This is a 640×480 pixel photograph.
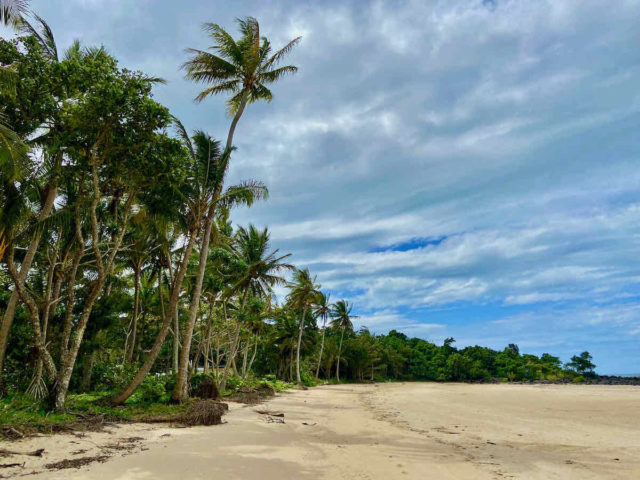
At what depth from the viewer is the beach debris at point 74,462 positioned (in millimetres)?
5512

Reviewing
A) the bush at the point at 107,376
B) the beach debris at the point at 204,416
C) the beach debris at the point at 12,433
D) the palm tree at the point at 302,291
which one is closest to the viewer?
the beach debris at the point at 12,433

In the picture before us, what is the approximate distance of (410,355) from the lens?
72.1 meters

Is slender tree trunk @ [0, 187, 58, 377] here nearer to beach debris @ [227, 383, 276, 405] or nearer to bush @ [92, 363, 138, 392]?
bush @ [92, 363, 138, 392]

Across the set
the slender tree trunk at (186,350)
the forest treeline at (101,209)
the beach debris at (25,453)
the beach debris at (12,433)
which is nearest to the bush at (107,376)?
the forest treeline at (101,209)

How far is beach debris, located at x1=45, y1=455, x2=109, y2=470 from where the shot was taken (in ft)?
18.1

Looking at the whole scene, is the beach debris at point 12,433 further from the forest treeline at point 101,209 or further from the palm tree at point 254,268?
the palm tree at point 254,268

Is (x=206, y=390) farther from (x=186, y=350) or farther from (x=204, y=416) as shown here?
(x=204, y=416)

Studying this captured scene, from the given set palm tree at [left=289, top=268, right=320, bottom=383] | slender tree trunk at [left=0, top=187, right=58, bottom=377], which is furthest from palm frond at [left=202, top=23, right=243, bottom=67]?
palm tree at [left=289, top=268, right=320, bottom=383]

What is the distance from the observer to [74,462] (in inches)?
228

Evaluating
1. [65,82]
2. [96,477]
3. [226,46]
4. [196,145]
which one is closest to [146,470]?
[96,477]

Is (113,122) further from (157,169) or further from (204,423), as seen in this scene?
(204,423)

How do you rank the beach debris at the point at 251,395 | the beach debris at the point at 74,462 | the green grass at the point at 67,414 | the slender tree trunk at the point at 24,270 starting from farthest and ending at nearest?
1. the beach debris at the point at 251,395
2. the slender tree trunk at the point at 24,270
3. the green grass at the point at 67,414
4. the beach debris at the point at 74,462

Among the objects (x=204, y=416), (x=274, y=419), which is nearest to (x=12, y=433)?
(x=204, y=416)

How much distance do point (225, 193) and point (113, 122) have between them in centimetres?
536
